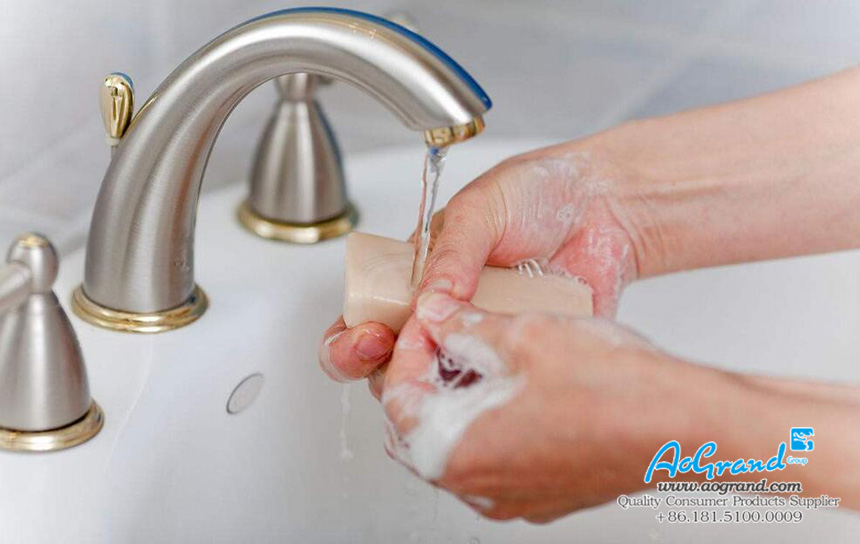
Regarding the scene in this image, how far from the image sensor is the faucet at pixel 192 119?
527 mm

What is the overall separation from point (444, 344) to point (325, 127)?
10.9 inches

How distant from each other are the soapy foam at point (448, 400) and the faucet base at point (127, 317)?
0.17 metres

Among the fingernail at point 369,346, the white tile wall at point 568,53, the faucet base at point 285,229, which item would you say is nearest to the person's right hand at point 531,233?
the fingernail at point 369,346

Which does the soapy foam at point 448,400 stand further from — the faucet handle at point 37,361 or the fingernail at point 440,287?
the faucet handle at point 37,361

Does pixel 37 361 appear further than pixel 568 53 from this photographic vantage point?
No

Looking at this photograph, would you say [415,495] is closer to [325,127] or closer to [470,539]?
[470,539]

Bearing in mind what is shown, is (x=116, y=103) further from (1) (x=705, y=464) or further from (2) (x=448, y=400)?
(1) (x=705, y=464)

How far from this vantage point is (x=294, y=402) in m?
0.78

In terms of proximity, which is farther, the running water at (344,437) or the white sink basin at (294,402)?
the running water at (344,437)

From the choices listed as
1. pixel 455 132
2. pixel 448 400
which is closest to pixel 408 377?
pixel 448 400

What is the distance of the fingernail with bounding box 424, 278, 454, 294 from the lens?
0.64 meters

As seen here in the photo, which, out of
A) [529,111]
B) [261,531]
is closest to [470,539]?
[261,531]

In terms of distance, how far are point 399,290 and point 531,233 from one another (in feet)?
0.45

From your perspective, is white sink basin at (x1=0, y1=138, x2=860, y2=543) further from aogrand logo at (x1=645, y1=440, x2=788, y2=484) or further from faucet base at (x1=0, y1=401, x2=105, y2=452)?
aogrand logo at (x1=645, y1=440, x2=788, y2=484)
